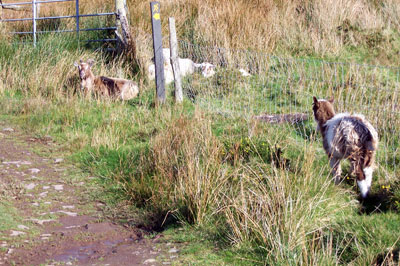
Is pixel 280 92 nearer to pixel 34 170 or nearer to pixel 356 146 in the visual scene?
pixel 356 146

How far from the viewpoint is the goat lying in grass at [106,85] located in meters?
9.19

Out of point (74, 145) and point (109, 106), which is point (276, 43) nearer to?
point (109, 106)

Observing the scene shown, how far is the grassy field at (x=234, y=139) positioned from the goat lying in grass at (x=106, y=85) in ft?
0.95

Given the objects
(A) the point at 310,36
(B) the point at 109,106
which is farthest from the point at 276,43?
(B) the point at 109,106

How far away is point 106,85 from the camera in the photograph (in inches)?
370

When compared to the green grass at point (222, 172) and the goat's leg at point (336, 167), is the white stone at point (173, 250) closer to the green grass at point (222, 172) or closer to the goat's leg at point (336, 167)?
the green grass at point (222, 172)

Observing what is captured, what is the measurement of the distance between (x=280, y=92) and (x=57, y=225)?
5268 mm

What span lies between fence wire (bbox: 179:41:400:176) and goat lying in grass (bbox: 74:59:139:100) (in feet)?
3.26

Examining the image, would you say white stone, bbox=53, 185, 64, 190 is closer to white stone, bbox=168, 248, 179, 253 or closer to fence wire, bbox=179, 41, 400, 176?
white stone, bbox=168, 248, 179, 253

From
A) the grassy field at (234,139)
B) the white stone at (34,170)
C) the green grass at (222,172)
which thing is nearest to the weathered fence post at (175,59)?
the green grass at (222,172)

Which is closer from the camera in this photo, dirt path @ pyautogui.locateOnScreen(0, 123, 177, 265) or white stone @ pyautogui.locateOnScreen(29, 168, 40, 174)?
dirt path @ pyautogui.locateOnScreen(0, 123, 177, 265)

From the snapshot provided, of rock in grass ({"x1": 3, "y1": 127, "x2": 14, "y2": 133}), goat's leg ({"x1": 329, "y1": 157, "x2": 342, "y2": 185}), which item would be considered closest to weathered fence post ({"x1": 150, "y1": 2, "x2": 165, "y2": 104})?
rock in grass ({"x1": 3, "y1": 127, "x2": 14, "y2": 133})

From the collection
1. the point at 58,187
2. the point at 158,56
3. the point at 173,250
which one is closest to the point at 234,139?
the point at 58,187

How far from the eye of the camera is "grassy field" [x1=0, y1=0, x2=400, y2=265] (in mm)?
4242
